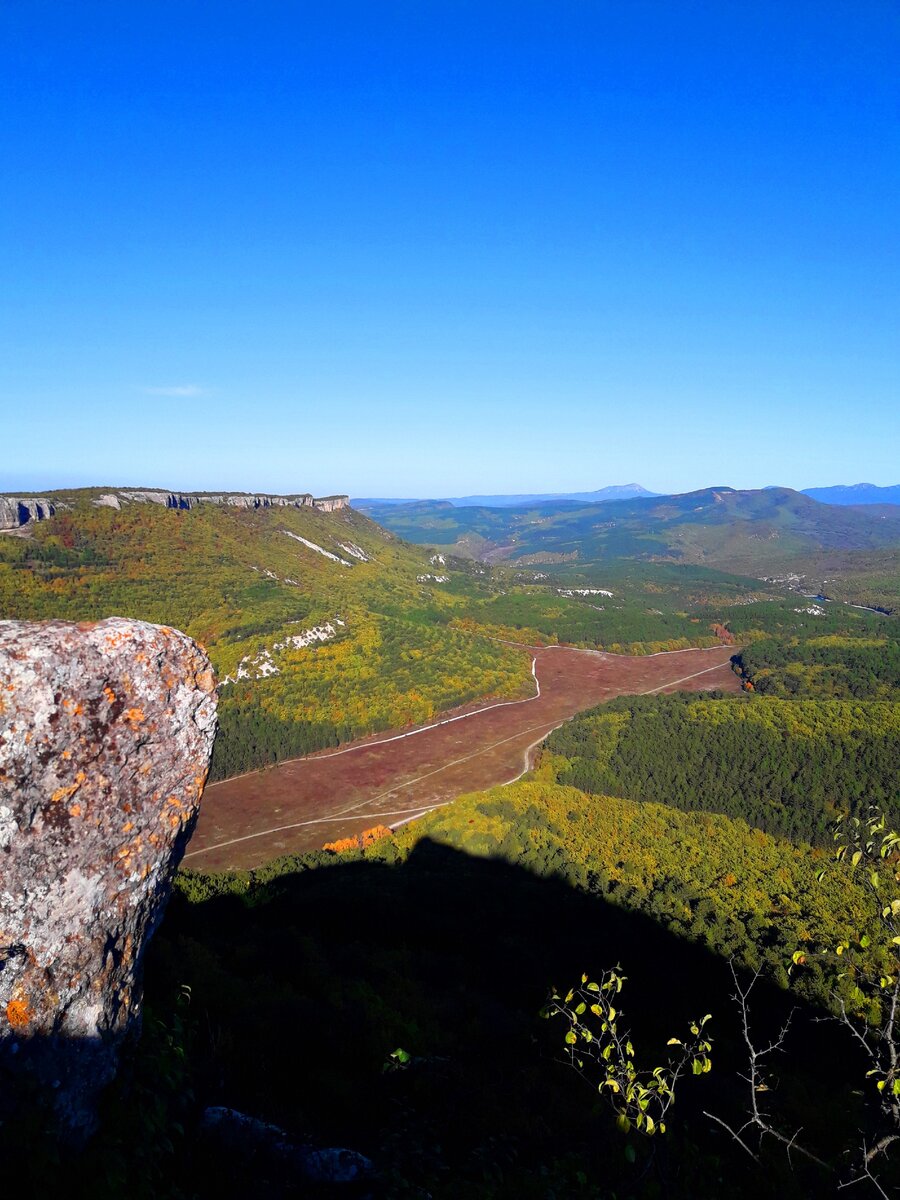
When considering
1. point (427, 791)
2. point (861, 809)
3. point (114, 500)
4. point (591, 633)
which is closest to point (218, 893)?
point (427, 791)

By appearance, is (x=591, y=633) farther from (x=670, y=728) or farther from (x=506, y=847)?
(x=506, y=847)

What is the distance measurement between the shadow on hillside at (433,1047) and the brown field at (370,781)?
A: 2078 centimetres

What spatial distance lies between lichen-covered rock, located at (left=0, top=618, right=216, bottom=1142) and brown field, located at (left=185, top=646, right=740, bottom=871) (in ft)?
178

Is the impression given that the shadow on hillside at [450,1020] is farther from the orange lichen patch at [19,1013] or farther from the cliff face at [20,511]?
the cliff face at [20,511]

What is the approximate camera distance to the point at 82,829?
7879 mm

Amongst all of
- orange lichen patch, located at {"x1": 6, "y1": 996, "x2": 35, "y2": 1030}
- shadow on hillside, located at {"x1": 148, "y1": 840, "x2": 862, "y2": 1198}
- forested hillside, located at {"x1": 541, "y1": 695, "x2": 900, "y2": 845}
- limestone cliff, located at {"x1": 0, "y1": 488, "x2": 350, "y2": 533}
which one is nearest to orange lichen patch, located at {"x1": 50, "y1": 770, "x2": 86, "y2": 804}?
orange lichen patch, located at {"x1": 6, "y1": 996, "x2": 35, "y2": 1030}

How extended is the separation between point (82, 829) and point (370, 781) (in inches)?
2781

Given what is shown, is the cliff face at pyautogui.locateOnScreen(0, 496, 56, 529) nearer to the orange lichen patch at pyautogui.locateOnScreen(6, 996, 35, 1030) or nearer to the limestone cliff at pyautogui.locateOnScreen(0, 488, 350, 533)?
the limestone cliff at pyautogui.locateOnScreen(0, 488, 350, 533)

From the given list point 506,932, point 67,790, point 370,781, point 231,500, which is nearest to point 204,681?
point 67,790

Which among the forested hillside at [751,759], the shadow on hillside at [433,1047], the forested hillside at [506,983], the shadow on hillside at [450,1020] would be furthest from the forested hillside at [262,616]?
the shadow on hillside at [433,1047]

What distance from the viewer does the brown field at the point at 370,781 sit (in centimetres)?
6244

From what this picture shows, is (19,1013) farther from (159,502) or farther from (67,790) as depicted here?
(159,502)

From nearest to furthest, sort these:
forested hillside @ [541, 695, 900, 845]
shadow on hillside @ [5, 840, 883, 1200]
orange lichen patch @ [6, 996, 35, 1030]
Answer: orange lichen patch @ [6, 996, 35, 1030] < shadow on hillside @ [5, 840, 883, 1200] < forested hillside @ [541, 695, 900, 845]

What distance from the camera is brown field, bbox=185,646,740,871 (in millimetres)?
62438
